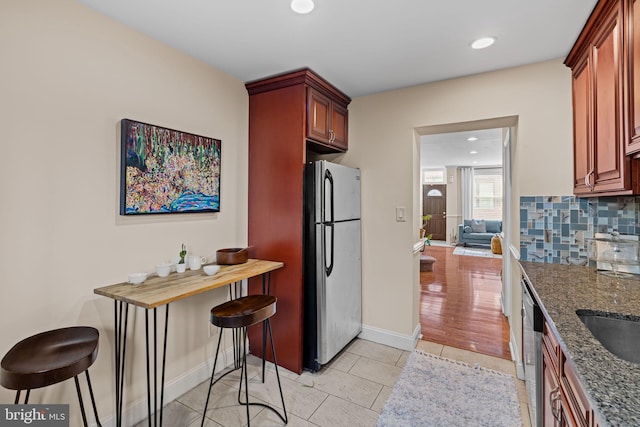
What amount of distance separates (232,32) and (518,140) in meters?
2.26

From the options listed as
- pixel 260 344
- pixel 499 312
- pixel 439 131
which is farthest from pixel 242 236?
pixel 499 312

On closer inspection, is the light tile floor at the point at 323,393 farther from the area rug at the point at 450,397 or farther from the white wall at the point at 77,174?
the white wall at the point at 77,174

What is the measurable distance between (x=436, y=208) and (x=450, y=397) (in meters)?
8.50

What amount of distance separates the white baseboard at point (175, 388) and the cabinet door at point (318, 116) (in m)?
1.98

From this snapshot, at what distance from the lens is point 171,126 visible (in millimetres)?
2092

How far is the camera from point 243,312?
179cm

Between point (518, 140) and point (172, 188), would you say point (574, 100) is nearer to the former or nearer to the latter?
point (518, 140)

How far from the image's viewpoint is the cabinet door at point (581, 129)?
5.98 feet

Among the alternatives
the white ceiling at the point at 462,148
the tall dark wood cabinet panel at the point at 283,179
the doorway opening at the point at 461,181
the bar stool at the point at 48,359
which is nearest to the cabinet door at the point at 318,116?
the tall dark wood cabinet panel at the point at 283,179

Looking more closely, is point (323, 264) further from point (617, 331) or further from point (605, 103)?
point (605, 103)

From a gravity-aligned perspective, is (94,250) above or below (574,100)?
below

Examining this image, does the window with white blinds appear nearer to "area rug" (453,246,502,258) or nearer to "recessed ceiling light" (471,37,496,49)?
"area rug" (453,246,502,258)

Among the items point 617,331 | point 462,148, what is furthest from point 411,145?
point 462,148

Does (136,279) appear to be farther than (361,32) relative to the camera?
No
